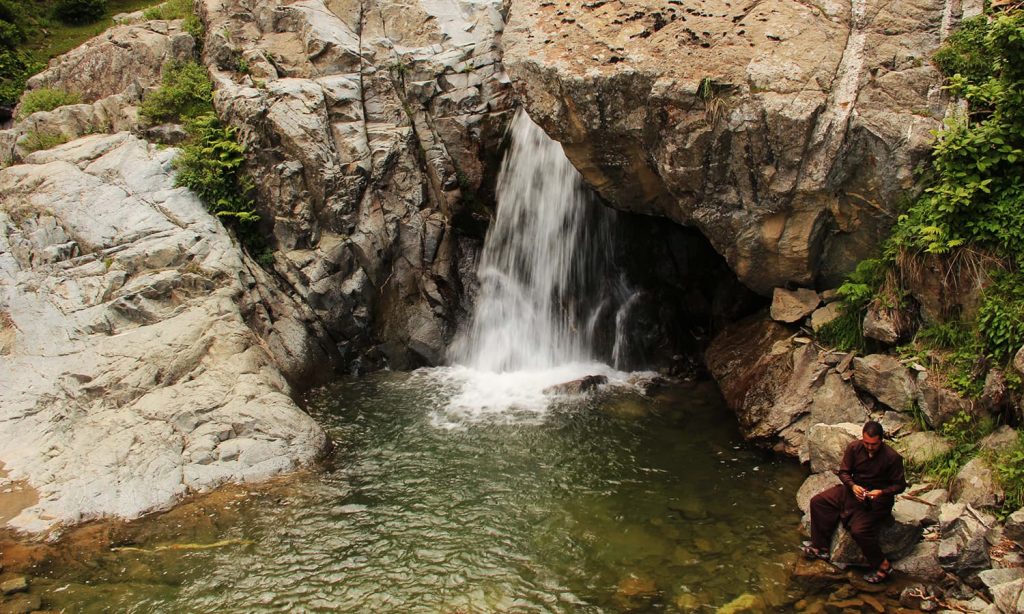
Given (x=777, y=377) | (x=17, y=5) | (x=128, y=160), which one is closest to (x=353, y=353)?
(x=128, y=160)

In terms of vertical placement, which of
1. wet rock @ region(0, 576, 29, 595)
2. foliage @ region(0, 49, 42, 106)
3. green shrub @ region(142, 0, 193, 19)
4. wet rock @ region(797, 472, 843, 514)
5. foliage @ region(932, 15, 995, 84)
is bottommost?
wet rock @ region(0, 576, 29, 595)

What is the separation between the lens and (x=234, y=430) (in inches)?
422

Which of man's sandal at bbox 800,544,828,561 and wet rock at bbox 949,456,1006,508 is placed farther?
man's sandal at bbox 800,544,828,561

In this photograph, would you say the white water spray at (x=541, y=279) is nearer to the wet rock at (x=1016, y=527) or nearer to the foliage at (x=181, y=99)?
the foliage at (x=181, y=99)

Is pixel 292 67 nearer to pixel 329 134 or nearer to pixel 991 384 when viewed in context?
pixel 329 134

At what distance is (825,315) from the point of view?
36.2 ft

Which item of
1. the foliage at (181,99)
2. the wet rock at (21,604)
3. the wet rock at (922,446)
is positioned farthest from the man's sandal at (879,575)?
the foliage at (181,99)

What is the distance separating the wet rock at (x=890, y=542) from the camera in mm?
7625

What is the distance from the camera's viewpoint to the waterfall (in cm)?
1585

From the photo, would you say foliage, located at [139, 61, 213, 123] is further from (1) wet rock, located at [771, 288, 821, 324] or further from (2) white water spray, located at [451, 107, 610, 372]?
(1) wet rock, located at [771, 288, 821, 324]

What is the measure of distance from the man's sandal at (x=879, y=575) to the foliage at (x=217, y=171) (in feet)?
46.5

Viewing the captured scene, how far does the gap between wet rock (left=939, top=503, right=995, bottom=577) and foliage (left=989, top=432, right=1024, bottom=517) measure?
279mm

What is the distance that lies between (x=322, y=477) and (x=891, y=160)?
34.6 ft

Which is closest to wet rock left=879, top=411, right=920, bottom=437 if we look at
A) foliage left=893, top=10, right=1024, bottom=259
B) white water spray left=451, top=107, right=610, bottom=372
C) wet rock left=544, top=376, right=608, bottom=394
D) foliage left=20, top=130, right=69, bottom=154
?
foliage left=893, top=10, right=1024, bottom=259
